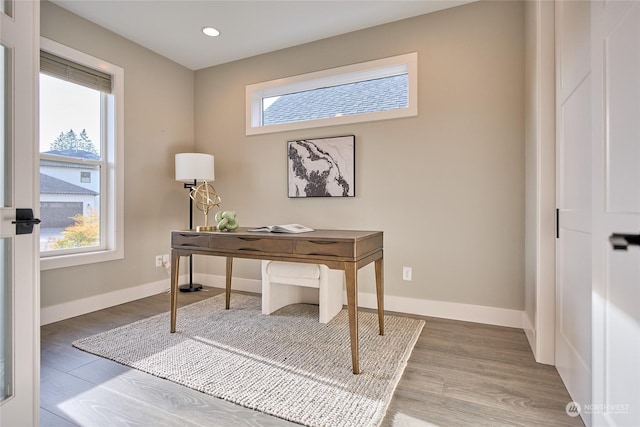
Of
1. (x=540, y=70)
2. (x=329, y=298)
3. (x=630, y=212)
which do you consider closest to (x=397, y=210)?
(x=329, y=298)

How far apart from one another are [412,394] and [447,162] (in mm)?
1822

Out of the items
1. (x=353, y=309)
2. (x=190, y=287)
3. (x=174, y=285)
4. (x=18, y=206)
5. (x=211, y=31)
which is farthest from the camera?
(x=190, y=287)

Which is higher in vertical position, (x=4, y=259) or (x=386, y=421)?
(x=4, y=259)

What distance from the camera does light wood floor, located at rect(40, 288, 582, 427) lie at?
53.6 inches

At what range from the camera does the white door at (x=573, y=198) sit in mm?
1312

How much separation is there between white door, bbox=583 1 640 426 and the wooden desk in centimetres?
101

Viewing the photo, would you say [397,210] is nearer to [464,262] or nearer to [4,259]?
[464,262]

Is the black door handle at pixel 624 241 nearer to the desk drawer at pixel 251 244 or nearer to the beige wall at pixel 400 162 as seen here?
the desk drawer at pixel 251 244

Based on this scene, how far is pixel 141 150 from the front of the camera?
3.24 m

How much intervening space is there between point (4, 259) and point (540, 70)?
2766 millimetres

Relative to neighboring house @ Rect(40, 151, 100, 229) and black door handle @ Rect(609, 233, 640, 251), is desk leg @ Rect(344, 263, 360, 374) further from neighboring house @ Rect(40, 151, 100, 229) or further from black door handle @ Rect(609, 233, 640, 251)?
neighboring house @ Rect(40, 151, 100, 229)

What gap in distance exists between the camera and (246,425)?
133 centimetres

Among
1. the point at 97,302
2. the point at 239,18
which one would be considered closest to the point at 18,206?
the point at 97,302

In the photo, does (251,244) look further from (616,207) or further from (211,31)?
(211,31)
